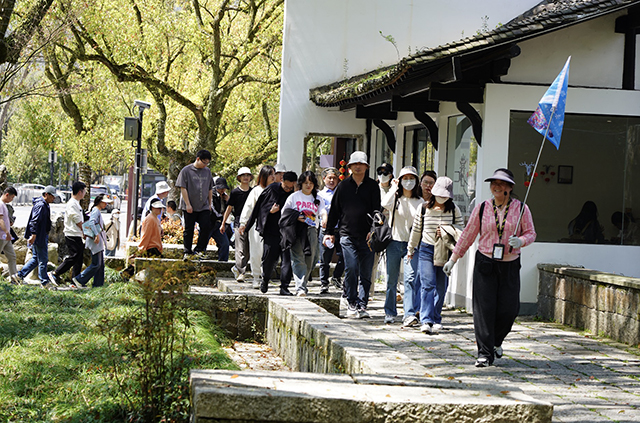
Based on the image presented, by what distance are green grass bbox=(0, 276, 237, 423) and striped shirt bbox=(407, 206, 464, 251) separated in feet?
8.43

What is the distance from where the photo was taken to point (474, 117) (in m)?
11.4

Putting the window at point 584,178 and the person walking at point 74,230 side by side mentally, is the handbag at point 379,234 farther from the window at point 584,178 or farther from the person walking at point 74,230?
the person walking at point 74,230

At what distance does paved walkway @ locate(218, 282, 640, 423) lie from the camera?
6395 mm

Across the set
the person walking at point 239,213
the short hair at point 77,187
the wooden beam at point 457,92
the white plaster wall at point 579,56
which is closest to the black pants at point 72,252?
the short hair at point 77,187

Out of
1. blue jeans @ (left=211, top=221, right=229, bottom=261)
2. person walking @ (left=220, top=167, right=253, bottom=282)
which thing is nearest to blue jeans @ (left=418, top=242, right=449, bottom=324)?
person walking @ (left=220, top=167, right=253, bottom=282)

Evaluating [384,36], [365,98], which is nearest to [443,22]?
[384,36]

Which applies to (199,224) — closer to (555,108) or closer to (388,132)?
(388,132)

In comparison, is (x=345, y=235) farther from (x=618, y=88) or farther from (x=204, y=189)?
(x=618, y=88)

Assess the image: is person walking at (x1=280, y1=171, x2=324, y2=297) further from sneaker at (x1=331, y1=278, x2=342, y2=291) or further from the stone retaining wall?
the stone retaining wall

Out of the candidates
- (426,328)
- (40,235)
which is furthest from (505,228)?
(40,235)

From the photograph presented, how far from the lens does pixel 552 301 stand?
1105 cm

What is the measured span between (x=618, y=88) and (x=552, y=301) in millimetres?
3282

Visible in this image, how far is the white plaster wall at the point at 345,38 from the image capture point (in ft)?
58.0

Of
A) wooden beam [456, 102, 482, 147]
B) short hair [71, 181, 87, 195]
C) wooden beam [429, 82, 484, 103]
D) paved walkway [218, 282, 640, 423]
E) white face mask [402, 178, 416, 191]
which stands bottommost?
→ paved walkway [218, 282, 640, 423]
